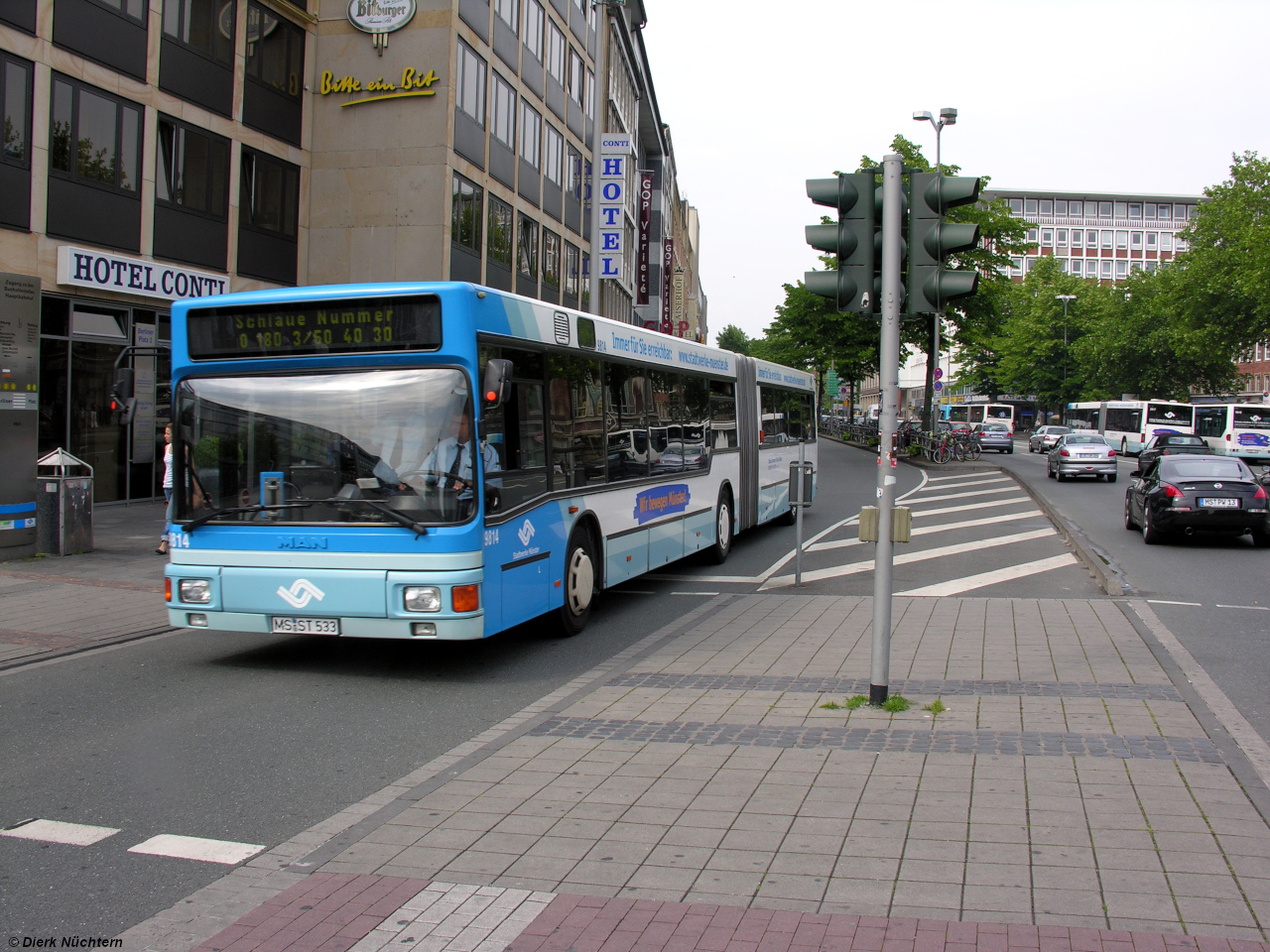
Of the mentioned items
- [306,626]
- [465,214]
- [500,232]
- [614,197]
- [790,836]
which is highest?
[614,197]

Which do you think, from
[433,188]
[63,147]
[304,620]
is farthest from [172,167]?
[304,620]

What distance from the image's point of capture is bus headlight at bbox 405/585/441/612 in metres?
7.41

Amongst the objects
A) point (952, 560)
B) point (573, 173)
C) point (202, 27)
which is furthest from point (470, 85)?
point (952, 560)

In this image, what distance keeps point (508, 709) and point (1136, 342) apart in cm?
7689

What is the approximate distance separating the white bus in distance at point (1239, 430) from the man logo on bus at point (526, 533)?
41.4 metres

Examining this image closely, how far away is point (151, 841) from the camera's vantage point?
4.64 metres

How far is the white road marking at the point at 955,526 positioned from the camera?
1695cm

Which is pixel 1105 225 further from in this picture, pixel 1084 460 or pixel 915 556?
pixel 915 556

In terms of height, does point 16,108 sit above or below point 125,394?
above

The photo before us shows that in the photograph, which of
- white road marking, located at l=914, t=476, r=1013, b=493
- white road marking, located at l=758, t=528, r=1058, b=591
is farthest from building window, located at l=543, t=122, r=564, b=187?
white road marking, located at l=758, t=528, r=1058, b=591

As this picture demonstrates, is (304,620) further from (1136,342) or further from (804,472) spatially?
(1136,342)

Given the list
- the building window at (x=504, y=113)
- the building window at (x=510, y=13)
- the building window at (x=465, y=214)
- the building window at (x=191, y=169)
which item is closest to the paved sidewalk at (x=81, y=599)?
the building window at (x=191, y=169)

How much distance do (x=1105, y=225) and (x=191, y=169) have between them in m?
Answer: 135

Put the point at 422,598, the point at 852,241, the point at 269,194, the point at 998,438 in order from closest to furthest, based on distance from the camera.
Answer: the point at 852,241
the point at 422,598
the point at 269,194
the point at 998,438
